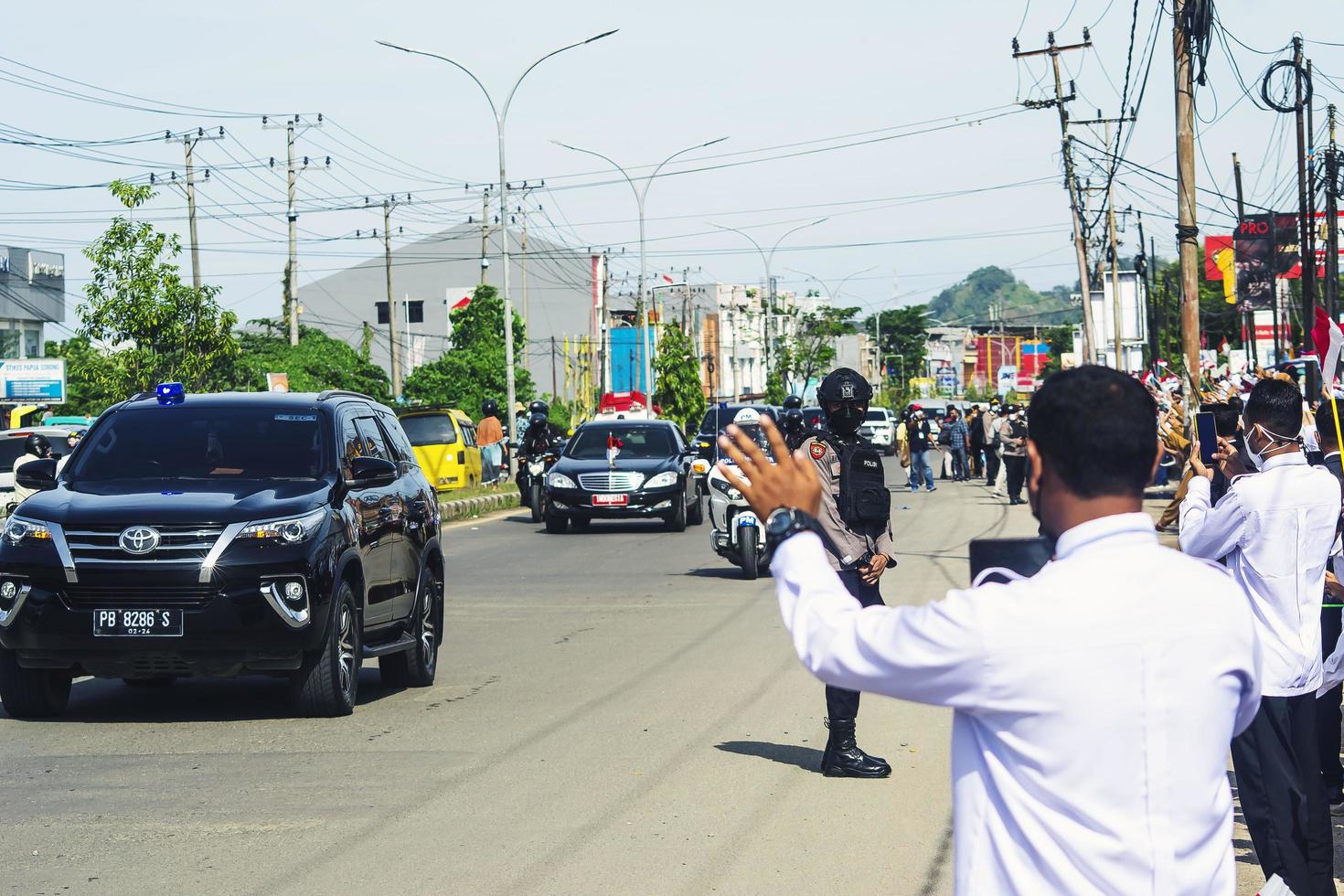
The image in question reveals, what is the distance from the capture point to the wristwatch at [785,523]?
2.82m

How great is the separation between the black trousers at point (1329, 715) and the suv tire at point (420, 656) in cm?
607

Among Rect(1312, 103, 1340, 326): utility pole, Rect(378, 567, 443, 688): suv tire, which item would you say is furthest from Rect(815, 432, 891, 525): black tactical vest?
Rect(1312, 103, 1340, 326): utility pole

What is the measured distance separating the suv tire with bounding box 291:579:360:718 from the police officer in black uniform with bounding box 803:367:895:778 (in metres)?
3.03

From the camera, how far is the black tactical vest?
7.97 m

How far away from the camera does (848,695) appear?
25.8 feet

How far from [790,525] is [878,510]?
521cm

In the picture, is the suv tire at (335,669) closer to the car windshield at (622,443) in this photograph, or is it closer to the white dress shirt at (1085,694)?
the white dress shirt at (1085,694)

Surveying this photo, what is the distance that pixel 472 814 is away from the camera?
713 centimetres

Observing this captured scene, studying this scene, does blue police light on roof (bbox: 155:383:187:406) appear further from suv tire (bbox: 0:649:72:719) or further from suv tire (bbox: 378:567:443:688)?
suv tire (bbox: 378:567:443:688)

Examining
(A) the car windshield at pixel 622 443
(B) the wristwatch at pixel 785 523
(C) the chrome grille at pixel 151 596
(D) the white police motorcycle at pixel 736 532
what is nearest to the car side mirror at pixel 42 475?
(C) the chrome grille at pixel 151 596

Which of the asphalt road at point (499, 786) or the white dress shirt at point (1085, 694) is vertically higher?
the white dress shirt at point (1085, 694)

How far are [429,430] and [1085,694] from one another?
32.5m

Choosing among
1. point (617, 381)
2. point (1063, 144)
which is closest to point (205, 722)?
point (1063, 144)

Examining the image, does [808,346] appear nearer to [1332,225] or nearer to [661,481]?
[1332,225]
